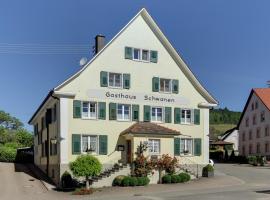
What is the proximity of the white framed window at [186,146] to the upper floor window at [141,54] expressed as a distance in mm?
6963

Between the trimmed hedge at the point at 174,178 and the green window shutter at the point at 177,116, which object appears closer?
the trimmed hedge at the point at 174,178

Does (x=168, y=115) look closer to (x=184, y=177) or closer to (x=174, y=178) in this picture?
(x=184, y=177)

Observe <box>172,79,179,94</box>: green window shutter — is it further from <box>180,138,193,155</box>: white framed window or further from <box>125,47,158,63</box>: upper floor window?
<box>180,138,193,155</box>: white framed window

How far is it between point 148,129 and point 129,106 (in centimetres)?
267

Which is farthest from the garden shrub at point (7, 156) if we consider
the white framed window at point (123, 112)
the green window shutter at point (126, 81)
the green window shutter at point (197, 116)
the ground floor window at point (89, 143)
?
the green window shutter at point (197, 116)

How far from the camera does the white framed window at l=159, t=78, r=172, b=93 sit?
41.6 meters

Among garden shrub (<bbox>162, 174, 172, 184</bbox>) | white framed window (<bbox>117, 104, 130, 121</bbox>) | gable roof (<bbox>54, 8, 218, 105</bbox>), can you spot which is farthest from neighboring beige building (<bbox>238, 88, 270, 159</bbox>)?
garden shrub (<bbox>162, 174, 172, 184</bbox>)

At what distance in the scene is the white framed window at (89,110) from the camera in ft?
126

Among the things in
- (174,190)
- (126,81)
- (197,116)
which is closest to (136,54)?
(126,81)

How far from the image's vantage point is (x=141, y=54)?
4094 cm

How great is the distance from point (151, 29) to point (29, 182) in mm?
15343

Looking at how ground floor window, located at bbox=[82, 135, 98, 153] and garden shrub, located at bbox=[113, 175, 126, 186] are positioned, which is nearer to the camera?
garden shrub, located at bbox=[113, 175, 126, 186]

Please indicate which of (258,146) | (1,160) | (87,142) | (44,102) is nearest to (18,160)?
(1,160)

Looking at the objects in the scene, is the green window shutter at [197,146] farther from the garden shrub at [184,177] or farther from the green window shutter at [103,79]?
the green window shutter at [103,79]
